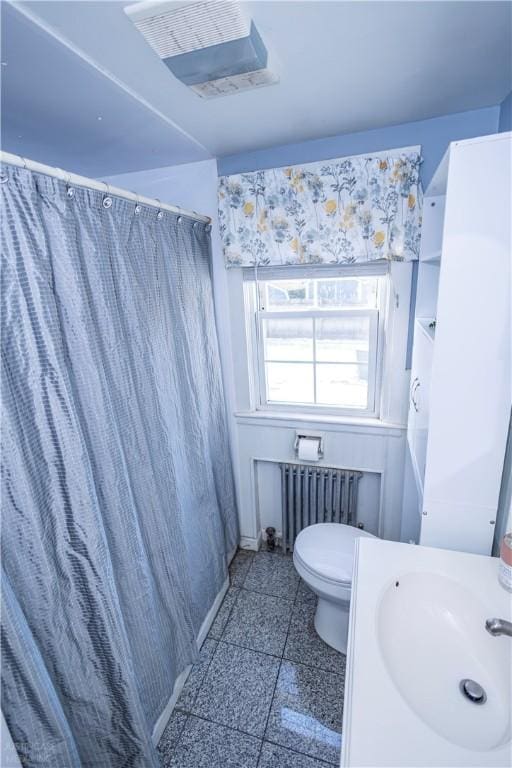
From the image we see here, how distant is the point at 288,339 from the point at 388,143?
1.01m

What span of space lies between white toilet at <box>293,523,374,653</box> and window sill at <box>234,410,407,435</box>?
0.54 meters

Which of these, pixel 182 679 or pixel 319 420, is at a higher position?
pixel 319 420

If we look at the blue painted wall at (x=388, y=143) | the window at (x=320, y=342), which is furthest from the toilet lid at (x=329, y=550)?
the blue painted wall at (x=388, y=143)

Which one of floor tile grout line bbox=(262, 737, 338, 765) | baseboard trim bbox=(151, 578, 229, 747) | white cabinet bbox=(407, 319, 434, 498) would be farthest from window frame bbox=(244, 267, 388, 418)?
floor tile grout line bbox=(262, 737, 338, 765)

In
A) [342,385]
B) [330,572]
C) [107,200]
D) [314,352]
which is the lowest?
[330,572]

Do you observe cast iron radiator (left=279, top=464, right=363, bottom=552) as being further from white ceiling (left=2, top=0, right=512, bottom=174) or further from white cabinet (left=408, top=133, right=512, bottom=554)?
white ceiling (left=2, top=0, right=512, bottom=174)

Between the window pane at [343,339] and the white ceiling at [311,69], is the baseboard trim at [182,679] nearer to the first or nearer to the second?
the window pane at [343,339]

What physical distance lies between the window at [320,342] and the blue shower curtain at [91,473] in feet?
1.99

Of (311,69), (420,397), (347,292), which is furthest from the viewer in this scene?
(347,292)

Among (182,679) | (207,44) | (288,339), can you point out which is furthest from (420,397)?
(182,679)

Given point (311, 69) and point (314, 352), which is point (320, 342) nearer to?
point (314, 352)

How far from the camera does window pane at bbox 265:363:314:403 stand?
2.01 meters

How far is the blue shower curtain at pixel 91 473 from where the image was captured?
0.82 m

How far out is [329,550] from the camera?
1.64m
